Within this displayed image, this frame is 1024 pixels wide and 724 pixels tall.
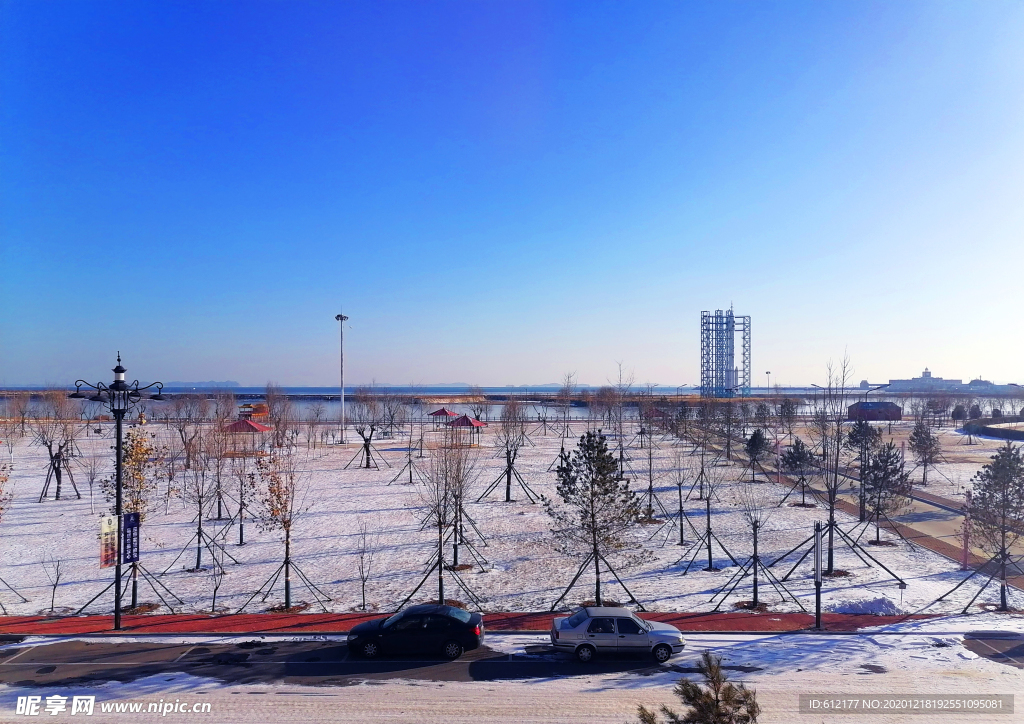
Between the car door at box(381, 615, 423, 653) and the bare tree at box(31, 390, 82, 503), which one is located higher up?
the bare tree at box(31, 390, 82, 503)

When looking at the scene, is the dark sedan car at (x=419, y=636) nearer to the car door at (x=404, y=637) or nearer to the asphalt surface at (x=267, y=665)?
the car door at (x=404, y=637)

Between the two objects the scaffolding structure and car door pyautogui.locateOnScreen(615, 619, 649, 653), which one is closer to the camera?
car door pyautogui.locateOnScreen(615, 619, 649, 653)

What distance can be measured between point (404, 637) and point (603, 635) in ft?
14.2

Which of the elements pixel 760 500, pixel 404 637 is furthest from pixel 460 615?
pixel 760 500

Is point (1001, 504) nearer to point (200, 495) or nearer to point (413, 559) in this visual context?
point (413, 559)

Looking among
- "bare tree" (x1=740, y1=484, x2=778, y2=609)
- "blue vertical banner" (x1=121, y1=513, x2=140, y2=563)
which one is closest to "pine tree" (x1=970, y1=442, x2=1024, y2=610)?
"bare tree" (x1=740, y1=484, x2=778, y2=609)

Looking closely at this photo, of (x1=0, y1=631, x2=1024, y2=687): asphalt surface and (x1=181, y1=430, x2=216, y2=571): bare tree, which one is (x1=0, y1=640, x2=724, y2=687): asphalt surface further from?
(x1=181, y1=430, x2=216, y2=571): bare tree

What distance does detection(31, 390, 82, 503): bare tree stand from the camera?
108 ft

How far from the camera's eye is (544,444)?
57.5 meters

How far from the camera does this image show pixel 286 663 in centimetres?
1311

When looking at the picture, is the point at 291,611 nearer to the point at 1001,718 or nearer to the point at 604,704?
the point at 604,704

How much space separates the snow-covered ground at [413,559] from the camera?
18.2 m

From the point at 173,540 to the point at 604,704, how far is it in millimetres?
20643

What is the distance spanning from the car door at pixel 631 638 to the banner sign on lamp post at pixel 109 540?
12.2 meters
